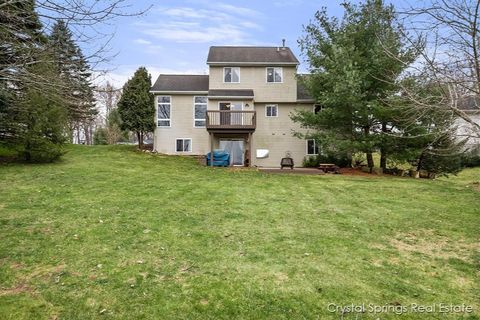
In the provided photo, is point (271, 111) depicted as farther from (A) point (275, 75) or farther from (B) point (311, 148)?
(B) point (311, 148)

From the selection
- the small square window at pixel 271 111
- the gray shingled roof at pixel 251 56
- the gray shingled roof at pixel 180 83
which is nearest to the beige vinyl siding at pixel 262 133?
the small square window at pixel 271 111

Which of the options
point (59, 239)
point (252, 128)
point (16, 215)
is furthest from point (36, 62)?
point (252, 128)

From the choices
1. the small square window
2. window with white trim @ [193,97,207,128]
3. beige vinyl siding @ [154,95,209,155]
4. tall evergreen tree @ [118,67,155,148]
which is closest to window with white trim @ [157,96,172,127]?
beige vinyl siding @ [154,95,209,155]

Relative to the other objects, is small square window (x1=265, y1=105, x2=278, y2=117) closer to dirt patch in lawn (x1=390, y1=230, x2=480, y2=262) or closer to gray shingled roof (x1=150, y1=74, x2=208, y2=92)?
gray shingled roof (x1=150, y1=74, x2=208, y2=92)

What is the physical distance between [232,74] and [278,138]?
5337mm

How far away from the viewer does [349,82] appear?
52.0 ft

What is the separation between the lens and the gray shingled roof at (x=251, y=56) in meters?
22.3

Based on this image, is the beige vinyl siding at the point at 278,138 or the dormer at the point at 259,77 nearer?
the dormer at the point at 259,77

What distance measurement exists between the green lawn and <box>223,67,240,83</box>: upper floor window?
13582mm

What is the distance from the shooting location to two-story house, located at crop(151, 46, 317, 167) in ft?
73.0

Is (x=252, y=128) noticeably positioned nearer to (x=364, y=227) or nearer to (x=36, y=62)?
(x=364, y=227)

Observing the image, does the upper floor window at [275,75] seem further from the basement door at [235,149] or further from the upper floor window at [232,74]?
the basement door at [235,149]

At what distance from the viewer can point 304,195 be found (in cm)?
1078

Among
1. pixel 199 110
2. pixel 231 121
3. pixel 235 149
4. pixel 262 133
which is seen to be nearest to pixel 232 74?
pixel 199 110
